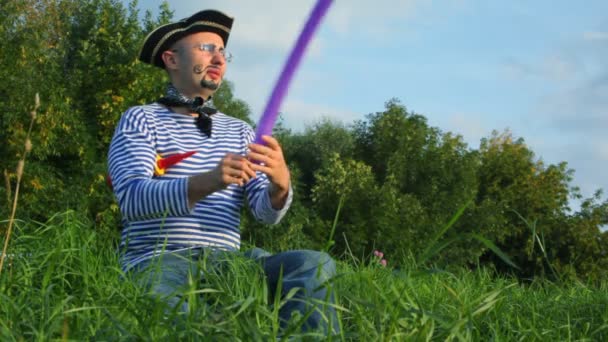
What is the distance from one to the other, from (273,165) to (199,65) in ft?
3.65

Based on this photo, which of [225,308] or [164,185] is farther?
[164,185]

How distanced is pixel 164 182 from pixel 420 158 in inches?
1210

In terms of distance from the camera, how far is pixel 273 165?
3119mm

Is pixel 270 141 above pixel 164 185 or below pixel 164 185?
above

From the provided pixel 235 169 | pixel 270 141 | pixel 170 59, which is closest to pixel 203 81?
pixel 170 59

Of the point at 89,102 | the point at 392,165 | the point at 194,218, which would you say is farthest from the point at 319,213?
the point at 194,218

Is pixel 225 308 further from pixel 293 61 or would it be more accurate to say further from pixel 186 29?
pixel 186 29

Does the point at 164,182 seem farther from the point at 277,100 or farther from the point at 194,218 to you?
the point at 277,100

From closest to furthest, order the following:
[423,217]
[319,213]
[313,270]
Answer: [313,270]
[423,217]
[319,213]

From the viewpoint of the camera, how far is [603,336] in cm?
347

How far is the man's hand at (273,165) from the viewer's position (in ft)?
9.50

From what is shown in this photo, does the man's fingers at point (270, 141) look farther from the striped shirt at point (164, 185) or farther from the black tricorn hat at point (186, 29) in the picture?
the black tricorn hat at point (186, 29)

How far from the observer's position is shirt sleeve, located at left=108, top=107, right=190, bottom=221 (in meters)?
3.40

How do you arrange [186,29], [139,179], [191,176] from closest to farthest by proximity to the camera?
1. [191,176]
2. [139,179]
3. [186,29]
